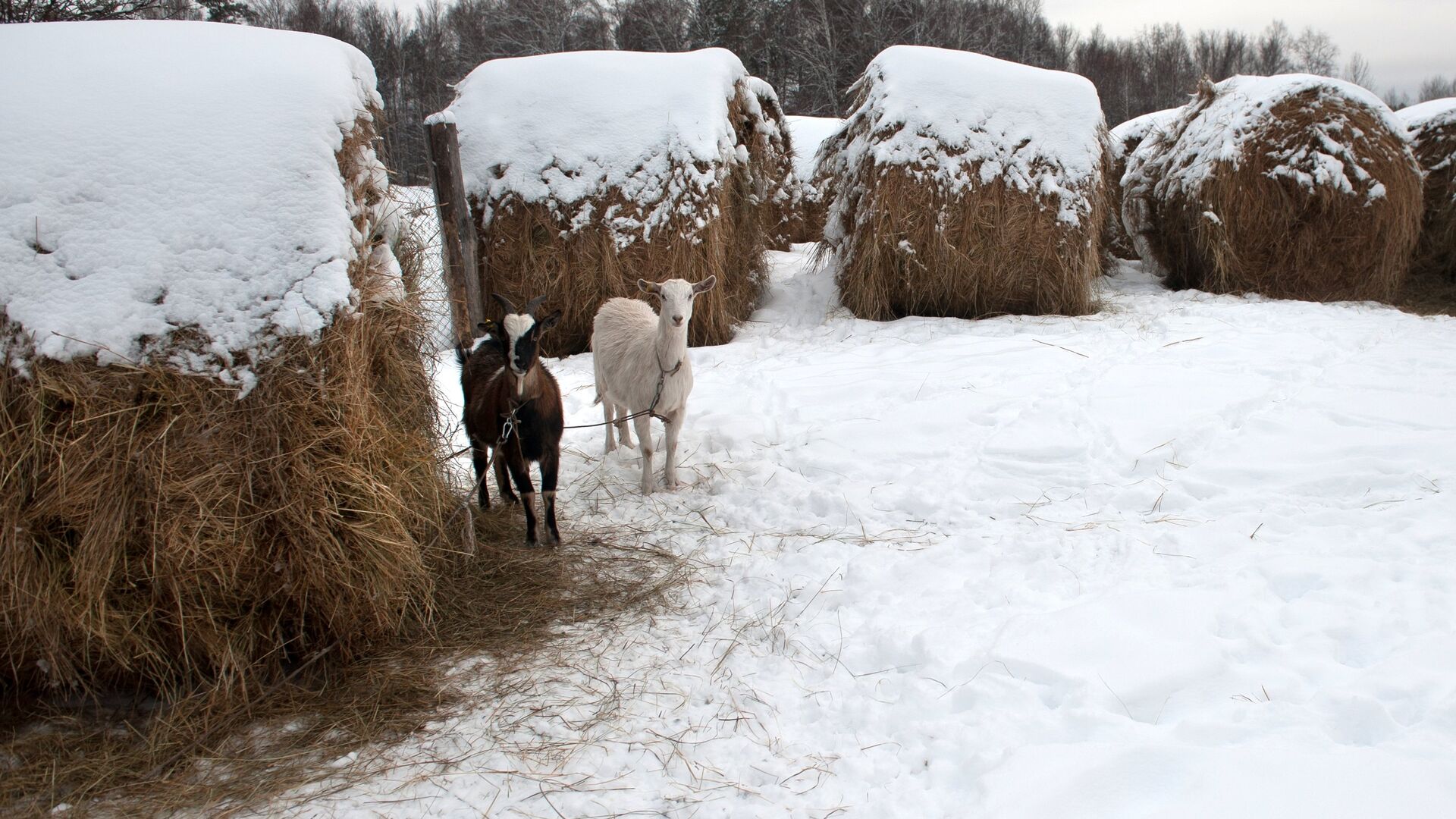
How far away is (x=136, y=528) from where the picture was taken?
2.84 metres

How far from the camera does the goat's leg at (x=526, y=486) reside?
414 centimetres

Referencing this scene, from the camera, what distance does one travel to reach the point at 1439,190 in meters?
10.3

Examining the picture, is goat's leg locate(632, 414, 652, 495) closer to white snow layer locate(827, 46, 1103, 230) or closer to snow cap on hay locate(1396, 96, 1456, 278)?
white snow layer locate(827, 46, 1103, 230)

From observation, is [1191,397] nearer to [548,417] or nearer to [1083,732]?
[1083,732]

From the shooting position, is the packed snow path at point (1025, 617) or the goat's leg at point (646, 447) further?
the goat's leg at point (646, 447)

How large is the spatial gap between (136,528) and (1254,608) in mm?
4157

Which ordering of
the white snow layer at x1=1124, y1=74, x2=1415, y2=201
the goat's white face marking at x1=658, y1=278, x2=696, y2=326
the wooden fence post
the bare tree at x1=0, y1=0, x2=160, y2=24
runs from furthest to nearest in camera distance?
the bare tree at x1=0, y1=0, x2=160, y2=24, the white snow layer at x1=1124, y1=74, x2=1415, y2=201, the wooden fence post, the goat's white face marking at x1=658, y1=278, x2=696, y2=326

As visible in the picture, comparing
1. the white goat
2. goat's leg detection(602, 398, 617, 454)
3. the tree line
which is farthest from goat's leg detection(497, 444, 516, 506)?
the tree line

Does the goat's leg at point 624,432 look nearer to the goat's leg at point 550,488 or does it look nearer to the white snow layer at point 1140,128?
the goat's leg at point 550,488

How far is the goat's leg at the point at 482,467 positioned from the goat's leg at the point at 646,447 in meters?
0.94

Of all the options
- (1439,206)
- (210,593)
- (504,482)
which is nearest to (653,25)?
(1439,206)

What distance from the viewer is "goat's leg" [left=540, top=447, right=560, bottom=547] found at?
4.21 meters

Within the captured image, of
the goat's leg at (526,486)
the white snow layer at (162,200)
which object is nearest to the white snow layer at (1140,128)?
the goat's leg at (526,486)

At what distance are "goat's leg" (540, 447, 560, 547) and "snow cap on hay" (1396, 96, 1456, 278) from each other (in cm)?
1116
